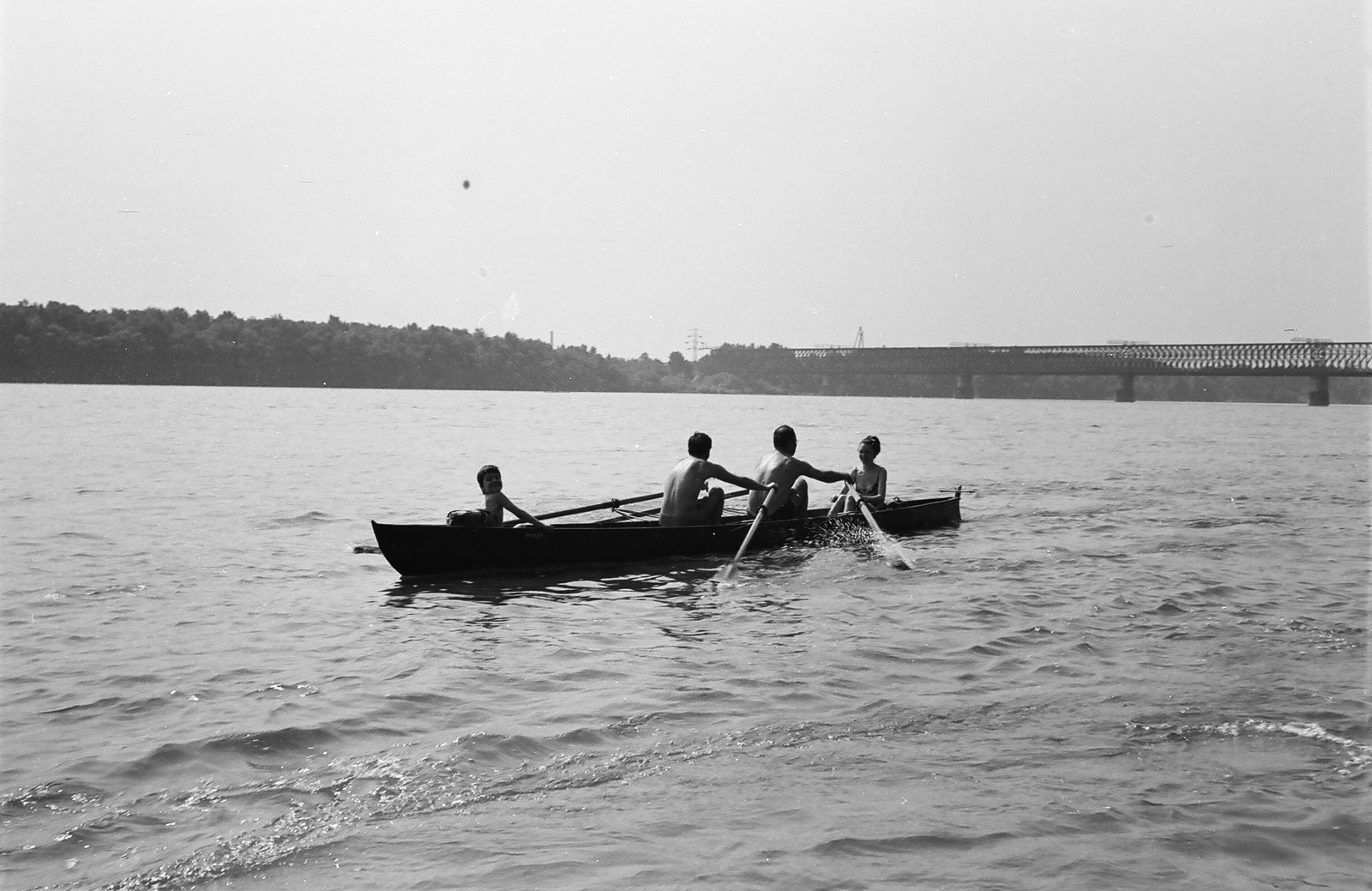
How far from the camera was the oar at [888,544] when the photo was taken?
1575 centimetres

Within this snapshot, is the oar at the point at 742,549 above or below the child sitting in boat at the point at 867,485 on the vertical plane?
below

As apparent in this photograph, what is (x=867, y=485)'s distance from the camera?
18391 mm

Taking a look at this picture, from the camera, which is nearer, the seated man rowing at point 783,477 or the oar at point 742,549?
the oar at point 742,549

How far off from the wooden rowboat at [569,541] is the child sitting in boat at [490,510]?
0.23 meters

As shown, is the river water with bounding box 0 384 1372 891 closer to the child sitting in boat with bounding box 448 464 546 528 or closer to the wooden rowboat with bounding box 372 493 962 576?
the wooden rowboat with bounding box 372 493 962 576

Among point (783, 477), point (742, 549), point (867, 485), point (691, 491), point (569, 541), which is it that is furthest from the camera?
point (867, 485)

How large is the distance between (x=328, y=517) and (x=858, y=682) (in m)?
14.7

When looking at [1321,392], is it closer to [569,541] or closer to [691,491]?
[691,491]

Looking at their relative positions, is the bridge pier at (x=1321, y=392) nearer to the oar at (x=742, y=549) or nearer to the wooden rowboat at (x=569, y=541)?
the wooden rowboat at (x=569, y=541)

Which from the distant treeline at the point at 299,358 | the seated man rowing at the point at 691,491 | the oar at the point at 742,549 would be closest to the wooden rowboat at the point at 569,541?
the oar at the point at 742,549

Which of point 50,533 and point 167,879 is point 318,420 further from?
point 167,879

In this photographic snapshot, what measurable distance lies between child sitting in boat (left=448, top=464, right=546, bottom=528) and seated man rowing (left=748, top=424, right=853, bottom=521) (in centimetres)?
348

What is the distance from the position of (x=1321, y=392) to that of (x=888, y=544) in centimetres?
12823

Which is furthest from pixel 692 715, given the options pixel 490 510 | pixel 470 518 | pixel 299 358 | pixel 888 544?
pixel 299 358
